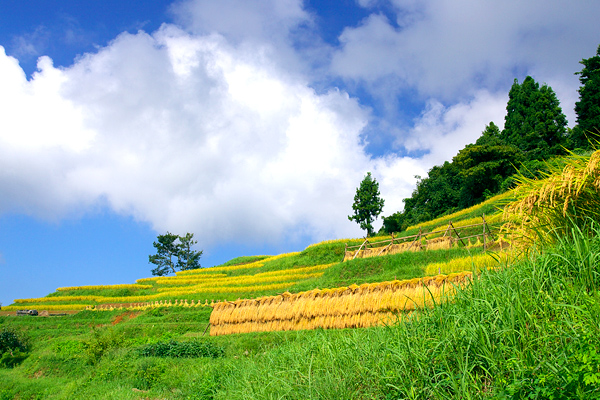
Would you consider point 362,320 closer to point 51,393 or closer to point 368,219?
point 51,393

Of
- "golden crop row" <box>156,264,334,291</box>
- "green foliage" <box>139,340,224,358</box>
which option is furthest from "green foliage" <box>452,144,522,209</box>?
"green foliage" <box>139,340,224,358</box>

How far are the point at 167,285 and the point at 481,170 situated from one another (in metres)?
29.1

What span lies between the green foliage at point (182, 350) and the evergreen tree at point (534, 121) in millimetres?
34642

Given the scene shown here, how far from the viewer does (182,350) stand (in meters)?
9.60

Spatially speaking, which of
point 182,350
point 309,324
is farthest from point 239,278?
point 182,350

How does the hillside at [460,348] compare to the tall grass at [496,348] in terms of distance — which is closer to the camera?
the tall grass at [496,348]

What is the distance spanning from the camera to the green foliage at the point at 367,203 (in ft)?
150

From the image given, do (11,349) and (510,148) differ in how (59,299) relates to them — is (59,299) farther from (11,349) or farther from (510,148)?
(510,148)

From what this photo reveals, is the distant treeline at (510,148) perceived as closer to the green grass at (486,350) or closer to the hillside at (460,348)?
the hillside at (460,348)

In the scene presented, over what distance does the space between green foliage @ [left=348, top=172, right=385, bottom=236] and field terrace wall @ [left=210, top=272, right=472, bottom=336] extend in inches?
1311

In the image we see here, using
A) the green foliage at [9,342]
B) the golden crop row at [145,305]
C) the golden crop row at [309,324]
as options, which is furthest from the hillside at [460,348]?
the golden crop row at [145,305]

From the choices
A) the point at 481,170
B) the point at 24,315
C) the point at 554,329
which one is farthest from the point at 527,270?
the point at 481,170

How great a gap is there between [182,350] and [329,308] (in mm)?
3729

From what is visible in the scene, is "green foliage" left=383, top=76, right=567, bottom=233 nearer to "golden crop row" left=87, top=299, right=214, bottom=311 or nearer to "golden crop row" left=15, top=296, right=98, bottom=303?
"golden crop row" left=87, top=299, right=214, bottom=311
